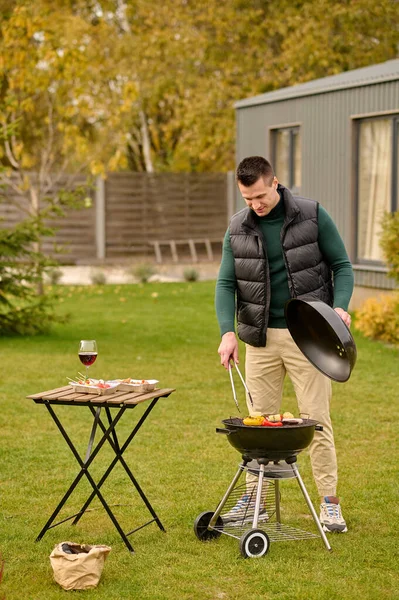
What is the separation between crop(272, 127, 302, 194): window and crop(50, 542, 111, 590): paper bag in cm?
1236

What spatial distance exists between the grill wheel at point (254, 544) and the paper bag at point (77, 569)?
69 cm

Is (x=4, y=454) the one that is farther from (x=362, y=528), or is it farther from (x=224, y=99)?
(x=224, y=99)

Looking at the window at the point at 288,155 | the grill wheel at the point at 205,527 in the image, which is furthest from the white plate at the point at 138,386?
the window at the point at 288,155

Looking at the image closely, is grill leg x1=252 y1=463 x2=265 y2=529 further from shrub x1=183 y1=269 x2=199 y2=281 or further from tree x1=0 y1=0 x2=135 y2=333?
shrub x1=183 y1=269 x2=199 y2=281

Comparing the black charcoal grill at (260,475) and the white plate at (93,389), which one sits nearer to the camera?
the black charcoal grill at (260,475)

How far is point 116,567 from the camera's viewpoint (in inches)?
193

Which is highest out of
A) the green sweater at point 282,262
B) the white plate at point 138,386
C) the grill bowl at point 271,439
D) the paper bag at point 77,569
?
the green sweater at point 282,262

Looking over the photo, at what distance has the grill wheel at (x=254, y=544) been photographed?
4.96 meters

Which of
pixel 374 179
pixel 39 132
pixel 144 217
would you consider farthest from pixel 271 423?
pixel 144 217

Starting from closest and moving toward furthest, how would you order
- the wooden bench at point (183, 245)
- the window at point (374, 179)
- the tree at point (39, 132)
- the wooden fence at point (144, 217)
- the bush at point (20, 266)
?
the bush at point (20, 266)
the tree at point (39, 132)
the window at point (374, 179)
the wooden fence at point (144, 217)
the wooden bench at point (183, 245)

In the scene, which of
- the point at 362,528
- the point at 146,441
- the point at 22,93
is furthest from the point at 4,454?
the point at 22,93

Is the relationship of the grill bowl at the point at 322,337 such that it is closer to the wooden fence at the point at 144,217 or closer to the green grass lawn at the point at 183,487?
the green grass lawn at the point at 183,487

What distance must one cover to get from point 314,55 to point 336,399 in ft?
48.9

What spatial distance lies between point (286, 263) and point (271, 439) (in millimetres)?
909
